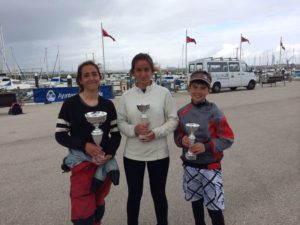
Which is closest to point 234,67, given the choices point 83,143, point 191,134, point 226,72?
point 226,72

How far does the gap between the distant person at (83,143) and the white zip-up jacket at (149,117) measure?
210 millimetres

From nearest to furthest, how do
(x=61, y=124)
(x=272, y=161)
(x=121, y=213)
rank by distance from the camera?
(x=61, y=124) < (x=121, y=213) < (x=272, y=161)

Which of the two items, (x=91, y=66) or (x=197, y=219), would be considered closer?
(x=91, y=66)

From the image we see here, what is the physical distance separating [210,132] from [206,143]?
0.11m

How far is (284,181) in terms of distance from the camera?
15.9 feet

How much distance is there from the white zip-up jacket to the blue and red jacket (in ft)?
0.67

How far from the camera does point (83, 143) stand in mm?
2846

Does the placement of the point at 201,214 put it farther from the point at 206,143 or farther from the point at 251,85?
the point at 251,85

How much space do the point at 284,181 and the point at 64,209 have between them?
10.5ft

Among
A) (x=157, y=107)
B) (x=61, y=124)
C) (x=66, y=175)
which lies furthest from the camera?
(x=66, y=175)

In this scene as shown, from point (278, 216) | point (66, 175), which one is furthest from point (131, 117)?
point (66, 175)

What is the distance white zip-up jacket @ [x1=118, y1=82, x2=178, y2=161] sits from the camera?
10.2 feet

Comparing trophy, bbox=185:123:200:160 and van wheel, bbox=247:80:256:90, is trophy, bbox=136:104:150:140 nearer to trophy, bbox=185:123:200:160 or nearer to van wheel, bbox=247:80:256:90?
trophy, bbox=185:123:200:160

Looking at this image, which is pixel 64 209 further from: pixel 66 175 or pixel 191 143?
pixel 191 143
